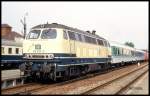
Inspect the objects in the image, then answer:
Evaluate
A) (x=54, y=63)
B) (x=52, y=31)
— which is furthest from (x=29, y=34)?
(x=54, y=63)

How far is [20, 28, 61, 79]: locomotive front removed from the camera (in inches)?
637

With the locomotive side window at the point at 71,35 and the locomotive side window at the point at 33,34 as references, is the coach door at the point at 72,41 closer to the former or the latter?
the locomotive side window at the point at 71,35

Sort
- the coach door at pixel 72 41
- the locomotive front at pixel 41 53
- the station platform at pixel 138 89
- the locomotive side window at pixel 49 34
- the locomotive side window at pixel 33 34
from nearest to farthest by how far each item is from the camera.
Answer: the station platform at pixel 138 89 < the locomotive front at pixel 41 53 < the locomotive side window at pixel 49 34 < the locomotive side window at pixel 33 34 < the coach door at pixel 72 41

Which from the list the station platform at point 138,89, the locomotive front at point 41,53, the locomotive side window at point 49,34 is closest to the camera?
the station platform at point 138,89

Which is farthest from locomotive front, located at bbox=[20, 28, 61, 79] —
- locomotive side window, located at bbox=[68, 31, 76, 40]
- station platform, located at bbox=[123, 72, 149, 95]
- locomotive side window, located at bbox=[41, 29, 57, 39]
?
station platform, located at bbox=[123, 72, 149, 95]

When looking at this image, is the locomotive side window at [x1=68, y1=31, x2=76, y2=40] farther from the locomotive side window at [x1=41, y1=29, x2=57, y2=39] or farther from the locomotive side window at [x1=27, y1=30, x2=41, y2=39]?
the locomotive side window at [x1=27, y1=30, x2=41, y2=39]

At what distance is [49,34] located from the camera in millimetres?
16984

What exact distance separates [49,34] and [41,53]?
121cm

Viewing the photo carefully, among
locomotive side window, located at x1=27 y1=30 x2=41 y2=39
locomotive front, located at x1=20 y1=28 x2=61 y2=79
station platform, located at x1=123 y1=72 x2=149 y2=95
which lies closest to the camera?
station platform, located at x1=123 y1=72 x2=149 y2=95

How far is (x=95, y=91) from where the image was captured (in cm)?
1432

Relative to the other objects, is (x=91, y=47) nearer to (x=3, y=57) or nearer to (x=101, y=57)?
(x=101, y=57)

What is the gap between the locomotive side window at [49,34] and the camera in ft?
55.3

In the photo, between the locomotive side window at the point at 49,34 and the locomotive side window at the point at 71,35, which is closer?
the locomotive side window at the point at 49,34

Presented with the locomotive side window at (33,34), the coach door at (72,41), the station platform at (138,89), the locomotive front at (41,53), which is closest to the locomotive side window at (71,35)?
the coach door at (72,41)
